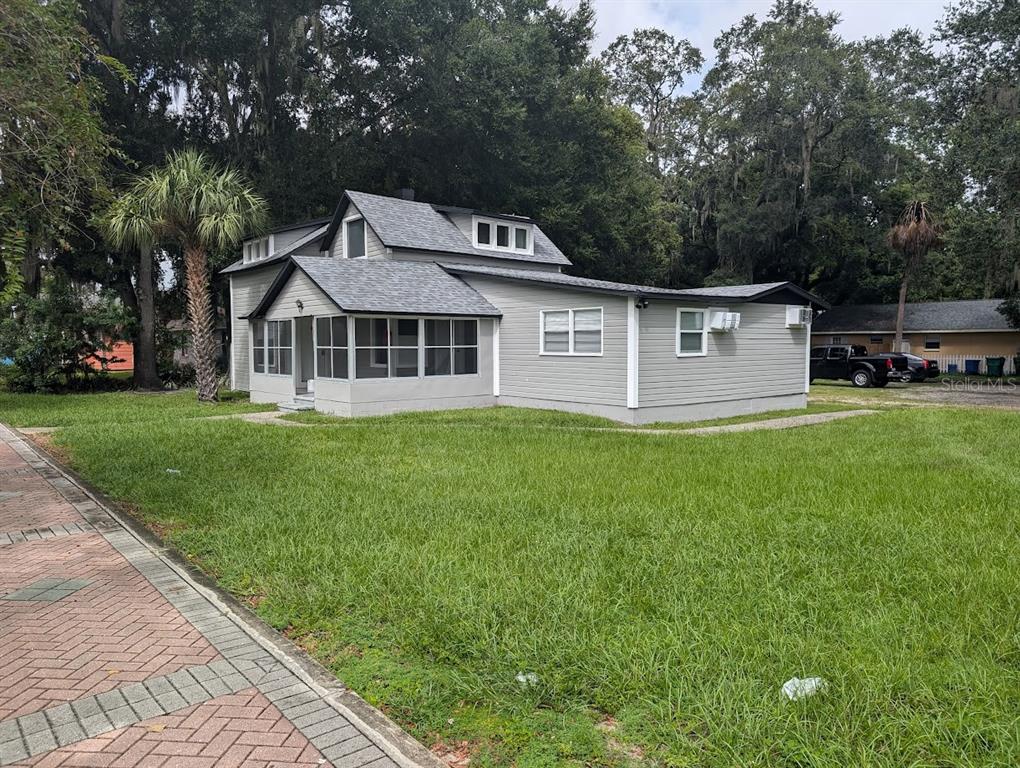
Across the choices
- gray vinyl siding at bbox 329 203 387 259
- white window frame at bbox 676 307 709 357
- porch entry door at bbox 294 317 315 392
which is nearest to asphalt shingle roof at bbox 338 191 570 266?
gray vinyl siding at bbox 329 203 387 259

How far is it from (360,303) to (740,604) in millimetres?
12467

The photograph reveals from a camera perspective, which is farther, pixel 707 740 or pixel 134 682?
pixel 134 682

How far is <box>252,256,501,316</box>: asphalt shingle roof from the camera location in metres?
15.4

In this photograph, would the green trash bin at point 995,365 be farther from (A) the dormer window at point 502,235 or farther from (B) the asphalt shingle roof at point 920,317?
(A) the dormer window at point 502,235

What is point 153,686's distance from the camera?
10.7ft

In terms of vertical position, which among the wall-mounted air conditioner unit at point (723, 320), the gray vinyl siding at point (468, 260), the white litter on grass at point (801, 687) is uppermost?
the gray vinyl siding at point (468, 260)

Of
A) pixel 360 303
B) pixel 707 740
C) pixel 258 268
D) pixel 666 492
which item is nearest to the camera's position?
pixel 707 740

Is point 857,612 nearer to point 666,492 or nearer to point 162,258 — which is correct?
point 666,492

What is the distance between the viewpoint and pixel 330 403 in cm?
1590

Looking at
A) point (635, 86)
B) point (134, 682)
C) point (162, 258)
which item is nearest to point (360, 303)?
point (134, 682)

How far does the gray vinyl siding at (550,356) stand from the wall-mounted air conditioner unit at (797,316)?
5.97 metres

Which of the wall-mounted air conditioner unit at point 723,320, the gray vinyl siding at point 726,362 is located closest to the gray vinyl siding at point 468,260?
the gray vinyl siding at point 726,362

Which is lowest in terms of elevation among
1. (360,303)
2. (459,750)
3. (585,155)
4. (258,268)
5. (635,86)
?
(459,750)

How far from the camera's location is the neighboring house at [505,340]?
581 inches
